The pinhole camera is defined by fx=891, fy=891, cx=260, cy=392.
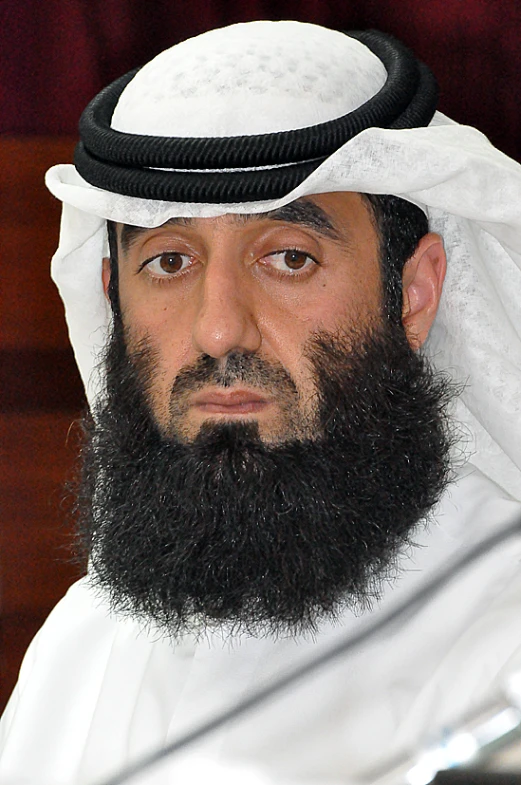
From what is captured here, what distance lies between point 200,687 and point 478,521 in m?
0.45

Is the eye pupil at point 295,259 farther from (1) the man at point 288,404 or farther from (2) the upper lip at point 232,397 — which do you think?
(2) the upper lip at point 232,397

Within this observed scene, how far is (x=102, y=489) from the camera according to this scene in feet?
4.71

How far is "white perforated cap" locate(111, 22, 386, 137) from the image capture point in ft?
4.05

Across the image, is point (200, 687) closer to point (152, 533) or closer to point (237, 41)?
point (152, 533)

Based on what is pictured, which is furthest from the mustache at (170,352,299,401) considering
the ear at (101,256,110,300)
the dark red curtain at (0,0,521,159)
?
the dark red curtain at (0,0,521,159)

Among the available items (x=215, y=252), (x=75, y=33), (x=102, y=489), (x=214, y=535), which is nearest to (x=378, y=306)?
(x=215, y=252)

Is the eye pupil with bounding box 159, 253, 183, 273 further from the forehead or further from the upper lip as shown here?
the upper lip

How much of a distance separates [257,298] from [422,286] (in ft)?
0.98

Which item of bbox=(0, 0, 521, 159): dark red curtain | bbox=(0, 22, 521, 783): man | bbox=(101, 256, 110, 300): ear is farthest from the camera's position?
bbox=(0, 0, 521, 159): dark red curtain

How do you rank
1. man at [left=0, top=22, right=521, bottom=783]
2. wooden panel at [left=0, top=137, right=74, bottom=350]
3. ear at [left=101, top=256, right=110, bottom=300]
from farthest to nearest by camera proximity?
wooden panel at [left=0, top=137, right=74, bottom=350]
ear at [left=101, top=256, right=110, bottom=300]
man at [left=0, top=22, right=521, bottom=783]

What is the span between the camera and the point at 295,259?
1.25 metres

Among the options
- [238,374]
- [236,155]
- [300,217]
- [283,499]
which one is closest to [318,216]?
[300,217]

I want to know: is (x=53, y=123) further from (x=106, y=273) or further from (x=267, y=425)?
(x=267, y=425)

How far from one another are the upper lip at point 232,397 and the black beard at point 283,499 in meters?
0.03
